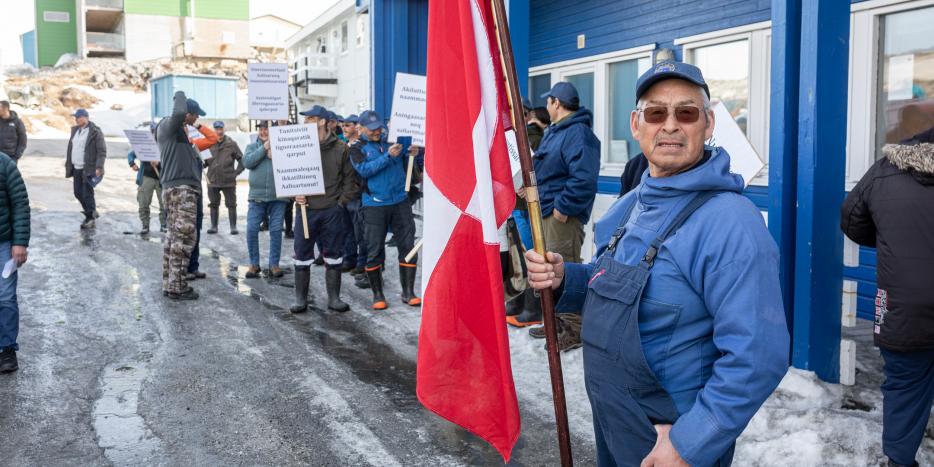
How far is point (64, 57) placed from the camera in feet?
197

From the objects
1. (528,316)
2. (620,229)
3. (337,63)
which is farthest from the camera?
(337,63)

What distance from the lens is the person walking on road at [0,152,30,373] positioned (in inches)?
242

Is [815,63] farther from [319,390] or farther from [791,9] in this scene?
[319,390]

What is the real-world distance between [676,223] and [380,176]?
6.58 m

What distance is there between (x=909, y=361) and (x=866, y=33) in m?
3.79

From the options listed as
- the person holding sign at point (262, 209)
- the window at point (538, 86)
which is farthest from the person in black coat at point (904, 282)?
the window at point (538, 86)

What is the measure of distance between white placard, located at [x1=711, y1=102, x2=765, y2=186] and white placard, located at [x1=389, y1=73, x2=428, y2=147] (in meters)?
4.18

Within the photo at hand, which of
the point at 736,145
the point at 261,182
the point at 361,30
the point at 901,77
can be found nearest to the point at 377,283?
the point at 261,182

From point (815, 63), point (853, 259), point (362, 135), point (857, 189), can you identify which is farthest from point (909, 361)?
point (362, 135)

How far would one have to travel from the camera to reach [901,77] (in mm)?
6508

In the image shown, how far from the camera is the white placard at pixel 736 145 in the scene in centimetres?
491

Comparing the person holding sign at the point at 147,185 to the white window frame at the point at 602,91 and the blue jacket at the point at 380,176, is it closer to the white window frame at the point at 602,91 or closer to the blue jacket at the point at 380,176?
the blue jacket at the point at 380,176

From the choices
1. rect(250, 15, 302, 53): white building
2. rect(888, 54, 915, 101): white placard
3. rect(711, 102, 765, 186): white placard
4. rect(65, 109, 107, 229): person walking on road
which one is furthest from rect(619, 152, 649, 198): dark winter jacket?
rect(250, 15, 302, 53): white building

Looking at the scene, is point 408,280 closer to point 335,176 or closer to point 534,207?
point 335,176
